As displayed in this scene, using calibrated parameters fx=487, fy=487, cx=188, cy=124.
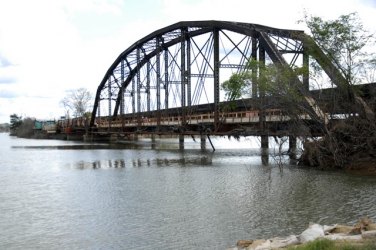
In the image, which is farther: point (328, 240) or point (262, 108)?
point (262, 108)

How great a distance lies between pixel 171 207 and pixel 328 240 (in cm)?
1147

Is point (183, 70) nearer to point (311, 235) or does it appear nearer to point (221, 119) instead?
point (221, 119)

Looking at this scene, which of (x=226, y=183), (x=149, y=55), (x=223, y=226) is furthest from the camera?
(x=149, y=55)

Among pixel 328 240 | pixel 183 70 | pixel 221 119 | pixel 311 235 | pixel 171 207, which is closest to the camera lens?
pixel 328 240

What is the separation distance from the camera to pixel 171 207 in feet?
70.0

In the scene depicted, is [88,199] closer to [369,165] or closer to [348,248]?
[348,248]

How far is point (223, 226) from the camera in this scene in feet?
57.1

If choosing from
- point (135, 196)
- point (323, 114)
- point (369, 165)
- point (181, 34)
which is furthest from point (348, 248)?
point (181, 34)

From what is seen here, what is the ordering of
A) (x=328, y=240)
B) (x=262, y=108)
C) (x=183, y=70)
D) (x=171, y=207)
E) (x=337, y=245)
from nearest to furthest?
(x=337, y=245), (x=328, y=240), (x=171, y=207), (x=262, y=108), (x=183, y=70)

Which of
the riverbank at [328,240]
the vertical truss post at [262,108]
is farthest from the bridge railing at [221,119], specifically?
the riverbank at [328,240]

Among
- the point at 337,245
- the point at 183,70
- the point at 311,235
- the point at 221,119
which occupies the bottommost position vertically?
the point at 311,235

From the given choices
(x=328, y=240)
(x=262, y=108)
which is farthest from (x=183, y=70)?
(x=328, y=240)

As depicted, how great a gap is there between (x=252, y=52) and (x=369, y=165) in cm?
2595

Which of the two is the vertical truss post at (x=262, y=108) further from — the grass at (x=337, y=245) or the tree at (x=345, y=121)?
the grass at (x=337, y=245)
